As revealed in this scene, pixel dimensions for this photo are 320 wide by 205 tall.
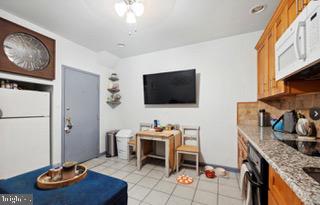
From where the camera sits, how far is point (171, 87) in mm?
2961

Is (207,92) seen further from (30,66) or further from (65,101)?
(30,66)

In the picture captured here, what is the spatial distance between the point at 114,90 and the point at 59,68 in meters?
1.32

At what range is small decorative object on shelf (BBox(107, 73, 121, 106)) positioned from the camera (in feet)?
11.9

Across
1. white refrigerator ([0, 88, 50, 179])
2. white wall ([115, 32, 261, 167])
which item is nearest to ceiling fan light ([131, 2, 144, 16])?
white wall ([115, 32, 261, 167])

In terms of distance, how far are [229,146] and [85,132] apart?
302cm

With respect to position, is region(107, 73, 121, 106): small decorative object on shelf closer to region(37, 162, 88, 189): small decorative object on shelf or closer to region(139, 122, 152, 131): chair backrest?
region(139, 122, 152, 131): chair backrest

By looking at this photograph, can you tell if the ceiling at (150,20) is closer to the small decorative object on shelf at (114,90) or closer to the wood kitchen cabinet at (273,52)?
the wood kitchen cabinet at (273,52)

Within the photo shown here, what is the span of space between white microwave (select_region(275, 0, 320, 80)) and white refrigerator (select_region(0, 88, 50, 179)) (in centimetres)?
316

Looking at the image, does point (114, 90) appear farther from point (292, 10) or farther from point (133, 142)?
point (292, 10)

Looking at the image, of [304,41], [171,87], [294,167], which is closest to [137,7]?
[304,41]

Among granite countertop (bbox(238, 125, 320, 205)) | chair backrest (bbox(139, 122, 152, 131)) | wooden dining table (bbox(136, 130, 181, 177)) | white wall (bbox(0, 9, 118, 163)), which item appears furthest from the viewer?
chair backrest (bbox(139, 122, 152, 131))

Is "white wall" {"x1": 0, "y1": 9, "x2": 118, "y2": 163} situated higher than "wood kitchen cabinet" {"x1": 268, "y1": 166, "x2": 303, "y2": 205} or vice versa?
Answer: "white wall" {"x1": 0, "y1": 9, "x2": 118, "y2": 163}

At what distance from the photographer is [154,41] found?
2.77 metres

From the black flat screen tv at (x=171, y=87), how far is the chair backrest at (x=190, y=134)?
1.83ft
